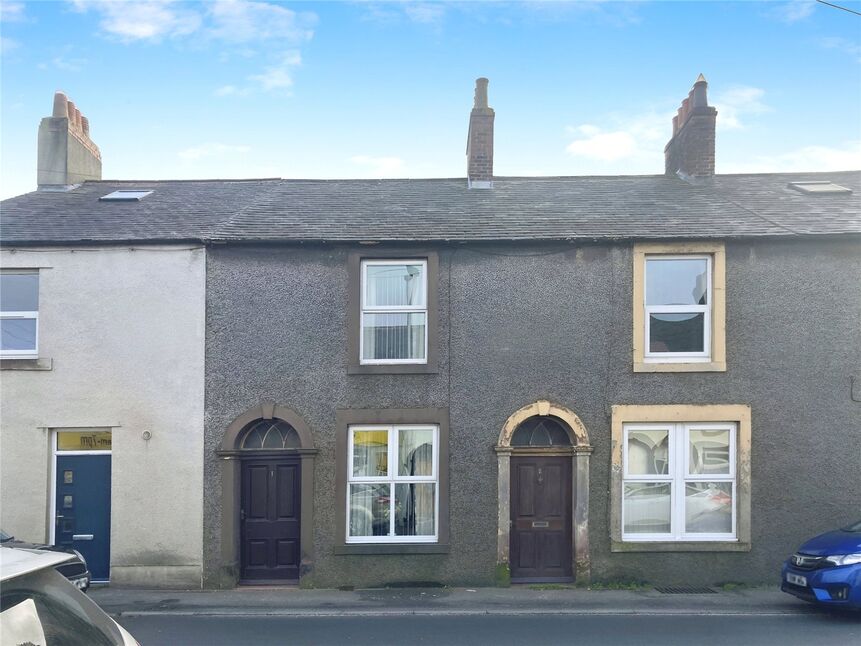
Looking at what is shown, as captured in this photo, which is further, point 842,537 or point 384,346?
point 384,346

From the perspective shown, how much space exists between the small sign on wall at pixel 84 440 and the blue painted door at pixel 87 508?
13cm

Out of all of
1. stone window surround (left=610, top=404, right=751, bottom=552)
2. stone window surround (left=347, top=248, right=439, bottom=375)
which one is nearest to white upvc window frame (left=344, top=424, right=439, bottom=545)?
stone window surround (left=347, top=248, right=439, bottom=375)

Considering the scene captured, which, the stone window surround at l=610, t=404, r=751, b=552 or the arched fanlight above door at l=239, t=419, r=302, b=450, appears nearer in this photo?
the stone window surround at l=610, t=404, r=751, b=552

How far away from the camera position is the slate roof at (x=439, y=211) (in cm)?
1134

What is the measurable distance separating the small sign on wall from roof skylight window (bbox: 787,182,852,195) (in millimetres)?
13390

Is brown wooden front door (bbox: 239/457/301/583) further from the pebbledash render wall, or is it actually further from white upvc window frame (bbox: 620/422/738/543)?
white upvc window frame (bbox: 620/422/738/543)

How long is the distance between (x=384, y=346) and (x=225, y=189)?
220 inches

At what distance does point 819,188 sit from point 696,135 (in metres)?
2.56

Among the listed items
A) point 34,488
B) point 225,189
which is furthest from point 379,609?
point 225,189

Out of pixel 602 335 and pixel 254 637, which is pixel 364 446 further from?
pixel 602 335

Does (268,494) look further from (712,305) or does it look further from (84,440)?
(712,305)

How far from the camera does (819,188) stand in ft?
44.3

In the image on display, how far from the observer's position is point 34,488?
1115 centimetres

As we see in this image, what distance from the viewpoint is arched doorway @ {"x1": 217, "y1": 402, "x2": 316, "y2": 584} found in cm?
1101
